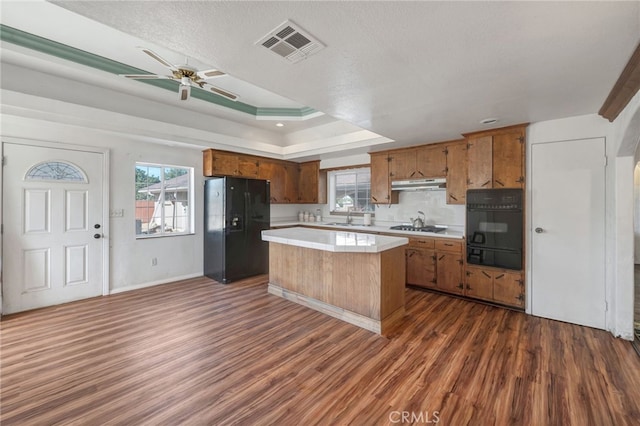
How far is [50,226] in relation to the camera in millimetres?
3588

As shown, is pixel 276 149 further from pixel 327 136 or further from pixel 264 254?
pixel 264 254

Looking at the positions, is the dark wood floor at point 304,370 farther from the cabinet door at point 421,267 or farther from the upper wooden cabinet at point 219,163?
the upper wooden cabinet at point 219,163

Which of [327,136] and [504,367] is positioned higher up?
[327,136]

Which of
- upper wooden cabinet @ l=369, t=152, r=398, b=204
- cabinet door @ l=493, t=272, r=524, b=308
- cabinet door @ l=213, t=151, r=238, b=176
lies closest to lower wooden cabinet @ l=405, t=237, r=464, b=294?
cabinet door @ l=493, t=272, r=524, b=308

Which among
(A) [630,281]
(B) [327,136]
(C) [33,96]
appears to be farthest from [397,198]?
(C) [33,96]

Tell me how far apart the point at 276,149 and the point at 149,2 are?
4162 millimetres

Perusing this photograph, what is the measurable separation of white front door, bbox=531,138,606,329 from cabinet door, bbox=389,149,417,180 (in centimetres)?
164

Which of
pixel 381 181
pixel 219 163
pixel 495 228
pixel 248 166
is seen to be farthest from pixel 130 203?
pixel 495 228

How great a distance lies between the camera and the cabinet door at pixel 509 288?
3.37 m

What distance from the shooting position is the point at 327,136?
5.18m

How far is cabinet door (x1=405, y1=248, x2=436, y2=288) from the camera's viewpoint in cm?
408

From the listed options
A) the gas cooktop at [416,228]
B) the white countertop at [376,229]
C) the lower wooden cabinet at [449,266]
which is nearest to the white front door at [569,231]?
the lower wooden cabinet at [449,266]

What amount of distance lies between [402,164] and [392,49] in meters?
3.09

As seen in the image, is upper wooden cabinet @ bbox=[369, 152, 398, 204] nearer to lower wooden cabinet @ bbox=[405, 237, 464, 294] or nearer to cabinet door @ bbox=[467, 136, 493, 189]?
lower wooden cabinet @ bbox=[405, 237, 464, 294]
